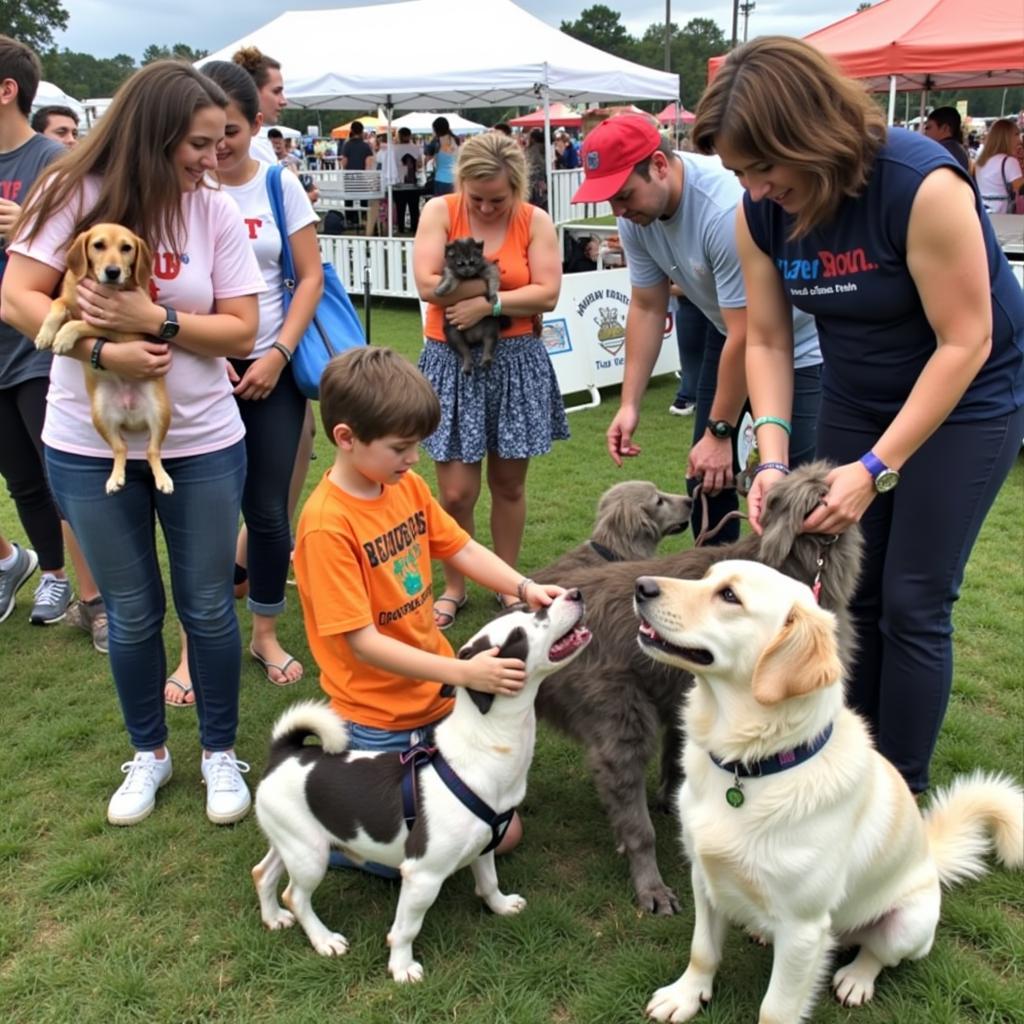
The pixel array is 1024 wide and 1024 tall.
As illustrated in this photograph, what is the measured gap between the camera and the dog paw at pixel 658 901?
2762mm

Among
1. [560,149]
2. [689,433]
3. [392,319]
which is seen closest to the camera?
[689,433]

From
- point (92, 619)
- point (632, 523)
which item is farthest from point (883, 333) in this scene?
point (92, 619)

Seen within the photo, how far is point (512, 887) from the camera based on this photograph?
290cm

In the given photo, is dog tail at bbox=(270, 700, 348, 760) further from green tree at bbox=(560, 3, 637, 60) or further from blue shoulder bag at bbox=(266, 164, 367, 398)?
green tree at bbox=(560, 3, 637, 60)

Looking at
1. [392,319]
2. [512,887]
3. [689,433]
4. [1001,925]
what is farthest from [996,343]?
[392,319]

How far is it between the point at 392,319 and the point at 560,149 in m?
A: 15.6

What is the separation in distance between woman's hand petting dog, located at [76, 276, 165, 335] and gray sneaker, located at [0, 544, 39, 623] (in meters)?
2.91

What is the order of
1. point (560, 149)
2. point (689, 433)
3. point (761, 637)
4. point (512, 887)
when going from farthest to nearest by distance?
point (560, 149)
point (689, 433)
point (512, 887)
point (761, 637)

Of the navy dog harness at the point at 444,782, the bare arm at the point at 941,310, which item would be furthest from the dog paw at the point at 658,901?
the bare arm at the point at 941,310

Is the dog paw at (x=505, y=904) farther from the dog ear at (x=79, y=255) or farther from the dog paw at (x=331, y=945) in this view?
the dog ear at (x=79, y=255)

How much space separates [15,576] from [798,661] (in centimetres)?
458

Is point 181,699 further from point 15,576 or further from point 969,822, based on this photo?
point 969,822

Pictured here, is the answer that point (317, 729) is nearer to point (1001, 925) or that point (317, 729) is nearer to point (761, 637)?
point (761, 637)

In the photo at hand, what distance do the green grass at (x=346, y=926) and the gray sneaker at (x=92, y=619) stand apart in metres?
0.61
